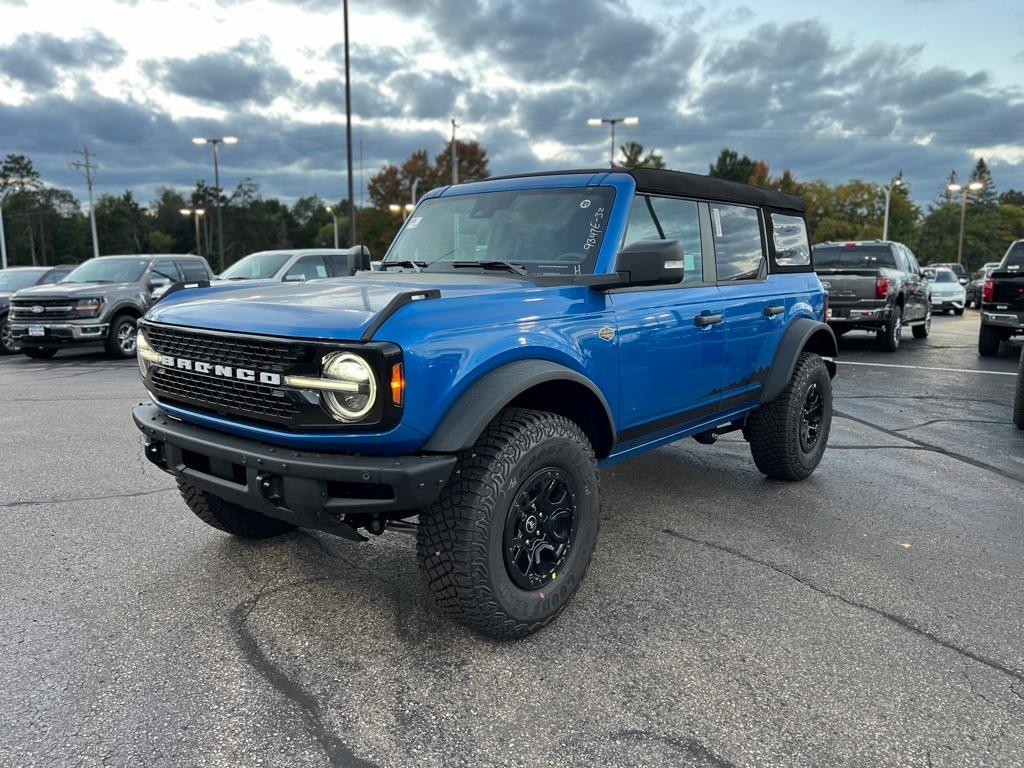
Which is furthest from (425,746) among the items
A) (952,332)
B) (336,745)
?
(952,332)

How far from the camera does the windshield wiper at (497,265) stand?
354 cm

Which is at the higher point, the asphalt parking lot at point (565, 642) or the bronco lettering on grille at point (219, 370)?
the bronco lettering on grille at point (219, 370)

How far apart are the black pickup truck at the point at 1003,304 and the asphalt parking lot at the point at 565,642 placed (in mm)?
7778

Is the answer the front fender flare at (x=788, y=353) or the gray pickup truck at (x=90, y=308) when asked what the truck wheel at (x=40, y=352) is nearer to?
the gray pickup truck at (x=90, y=308)

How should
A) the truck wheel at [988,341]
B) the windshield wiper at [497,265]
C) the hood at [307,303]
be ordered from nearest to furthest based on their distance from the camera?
the hood at [307,303], the windshield wiper at [497,265], the truck wheel at [988,341]

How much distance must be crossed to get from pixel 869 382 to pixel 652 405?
290 inches

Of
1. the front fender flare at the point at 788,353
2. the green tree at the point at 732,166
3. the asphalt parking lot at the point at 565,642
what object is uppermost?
the green tree at the point at 732,166

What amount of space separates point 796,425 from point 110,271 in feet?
41.0

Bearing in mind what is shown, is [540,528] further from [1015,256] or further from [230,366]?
[1015,256]

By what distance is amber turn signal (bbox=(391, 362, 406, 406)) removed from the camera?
250 centimetres

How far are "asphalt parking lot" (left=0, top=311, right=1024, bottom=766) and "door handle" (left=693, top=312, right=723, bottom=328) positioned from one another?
1.18m

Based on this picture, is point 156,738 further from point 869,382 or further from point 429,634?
point 869,382

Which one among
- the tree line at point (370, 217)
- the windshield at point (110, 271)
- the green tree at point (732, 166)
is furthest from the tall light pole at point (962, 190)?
the windshield at point (110, 271)

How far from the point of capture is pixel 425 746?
230 cm
